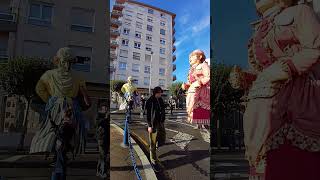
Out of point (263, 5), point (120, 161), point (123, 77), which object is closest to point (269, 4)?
point (263, 5)

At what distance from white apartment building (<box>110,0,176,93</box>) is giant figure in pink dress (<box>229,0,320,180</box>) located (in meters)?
0.46

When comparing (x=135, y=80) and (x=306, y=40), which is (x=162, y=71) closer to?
(x=135, y=80)

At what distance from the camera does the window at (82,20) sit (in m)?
2.04

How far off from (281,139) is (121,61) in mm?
892

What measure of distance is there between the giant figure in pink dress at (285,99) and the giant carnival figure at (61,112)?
3.15ft

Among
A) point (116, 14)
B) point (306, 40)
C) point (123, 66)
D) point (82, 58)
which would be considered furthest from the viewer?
point (82, 58)

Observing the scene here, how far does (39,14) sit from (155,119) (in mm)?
892

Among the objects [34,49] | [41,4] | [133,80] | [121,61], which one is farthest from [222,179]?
[41,4]

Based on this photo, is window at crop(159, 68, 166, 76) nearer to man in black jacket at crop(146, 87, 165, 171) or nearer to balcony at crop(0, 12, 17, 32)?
man in black jacket at crop(146, 87, 165, 171)

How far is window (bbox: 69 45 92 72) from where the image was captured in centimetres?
202

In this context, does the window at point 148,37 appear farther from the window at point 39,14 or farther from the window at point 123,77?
the window at point 39,14

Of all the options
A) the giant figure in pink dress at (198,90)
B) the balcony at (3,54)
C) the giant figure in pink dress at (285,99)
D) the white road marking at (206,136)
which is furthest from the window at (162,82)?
the balcony at (3,54)

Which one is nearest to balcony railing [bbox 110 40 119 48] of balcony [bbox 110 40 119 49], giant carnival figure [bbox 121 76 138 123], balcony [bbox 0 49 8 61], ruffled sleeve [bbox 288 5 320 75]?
balcony [bbox 110 40 119 49]

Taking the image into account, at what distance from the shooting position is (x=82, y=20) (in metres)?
2.06
